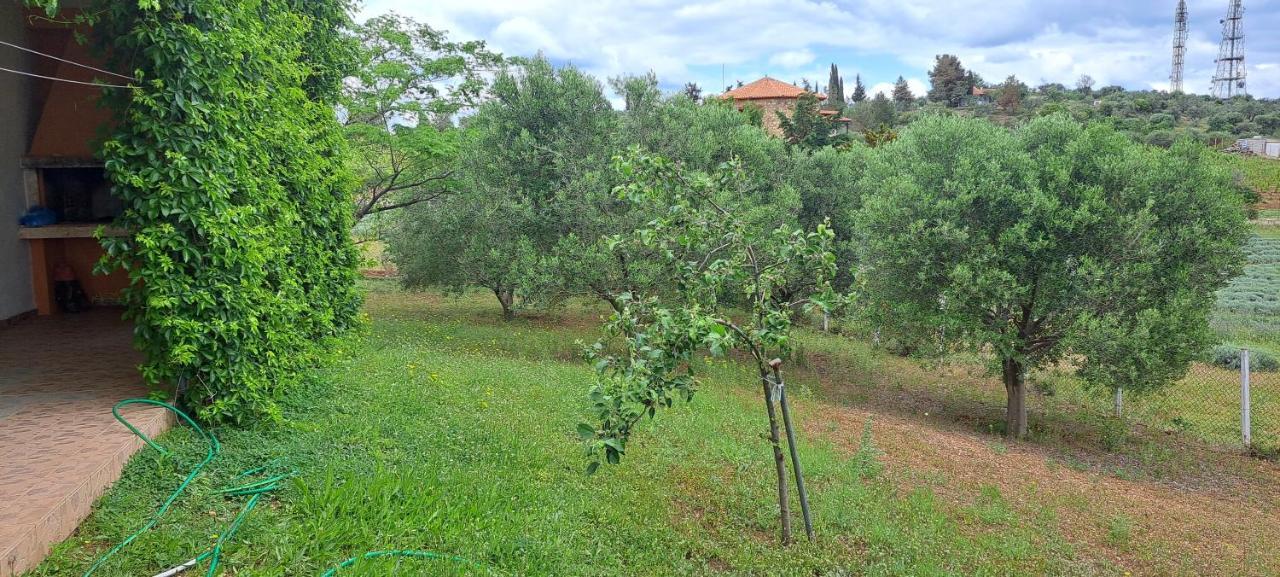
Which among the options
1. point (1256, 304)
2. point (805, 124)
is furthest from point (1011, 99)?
point (1256, 304)

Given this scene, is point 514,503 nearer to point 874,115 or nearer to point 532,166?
point 532,166

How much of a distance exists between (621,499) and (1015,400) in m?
8.49

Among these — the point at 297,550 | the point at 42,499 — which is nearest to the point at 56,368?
the point at 42,499

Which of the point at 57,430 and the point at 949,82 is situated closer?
the point at 57,430

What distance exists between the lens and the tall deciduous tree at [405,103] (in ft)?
48.5

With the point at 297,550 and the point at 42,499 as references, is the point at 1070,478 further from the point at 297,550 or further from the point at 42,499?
the point at 42,499

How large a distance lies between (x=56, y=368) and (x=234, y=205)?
2817mm

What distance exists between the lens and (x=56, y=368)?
6691mm

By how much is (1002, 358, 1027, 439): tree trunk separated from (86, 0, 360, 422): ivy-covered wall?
10.3m

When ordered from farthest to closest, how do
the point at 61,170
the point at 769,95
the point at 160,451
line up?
1. the point at 769,95
2. the point at 61,170
3. the point at 160,451

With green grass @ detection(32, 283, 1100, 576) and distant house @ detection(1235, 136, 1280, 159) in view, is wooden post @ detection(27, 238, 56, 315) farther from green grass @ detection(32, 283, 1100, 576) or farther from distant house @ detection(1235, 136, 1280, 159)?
distant house @ detection(1235, 136, 1280, 159)

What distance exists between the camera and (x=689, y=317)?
4488 mm

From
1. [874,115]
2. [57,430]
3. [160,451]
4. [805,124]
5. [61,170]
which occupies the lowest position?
[160,451]

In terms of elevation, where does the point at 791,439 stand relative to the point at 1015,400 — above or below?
above
